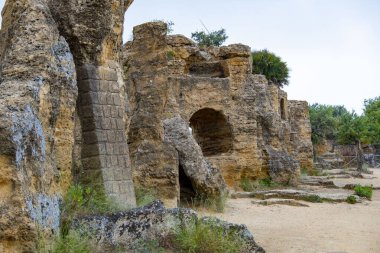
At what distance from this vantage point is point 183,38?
18.2 metres

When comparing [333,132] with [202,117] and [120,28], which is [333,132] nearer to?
[202,117]

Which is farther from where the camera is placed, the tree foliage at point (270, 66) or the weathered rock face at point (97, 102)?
the tree foliage at point (270, 66)

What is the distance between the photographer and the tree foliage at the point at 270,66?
3031 cm

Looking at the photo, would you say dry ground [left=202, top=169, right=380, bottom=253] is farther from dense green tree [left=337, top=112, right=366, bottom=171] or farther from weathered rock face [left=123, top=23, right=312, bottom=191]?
dense green tree [left=337, top=112, right=366, bottom=171]

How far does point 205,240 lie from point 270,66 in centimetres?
2595

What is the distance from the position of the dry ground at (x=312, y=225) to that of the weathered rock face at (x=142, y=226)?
4.01 ft

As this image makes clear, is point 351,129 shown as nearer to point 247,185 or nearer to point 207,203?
point 247,185

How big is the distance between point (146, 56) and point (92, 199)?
17.9 ft

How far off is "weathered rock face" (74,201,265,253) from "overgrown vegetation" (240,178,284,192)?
10.6 m

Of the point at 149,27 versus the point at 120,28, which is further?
the point at 149,27

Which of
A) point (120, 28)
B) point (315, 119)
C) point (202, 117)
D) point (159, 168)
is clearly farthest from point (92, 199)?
point (315, 119)

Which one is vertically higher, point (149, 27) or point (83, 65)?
point (149, 27)

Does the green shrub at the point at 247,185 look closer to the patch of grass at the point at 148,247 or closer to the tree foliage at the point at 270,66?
the patch of grass at the point at 148,247

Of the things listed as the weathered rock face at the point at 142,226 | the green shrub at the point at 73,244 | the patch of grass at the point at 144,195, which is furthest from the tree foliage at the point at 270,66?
the green shrub at the point at 73,244
